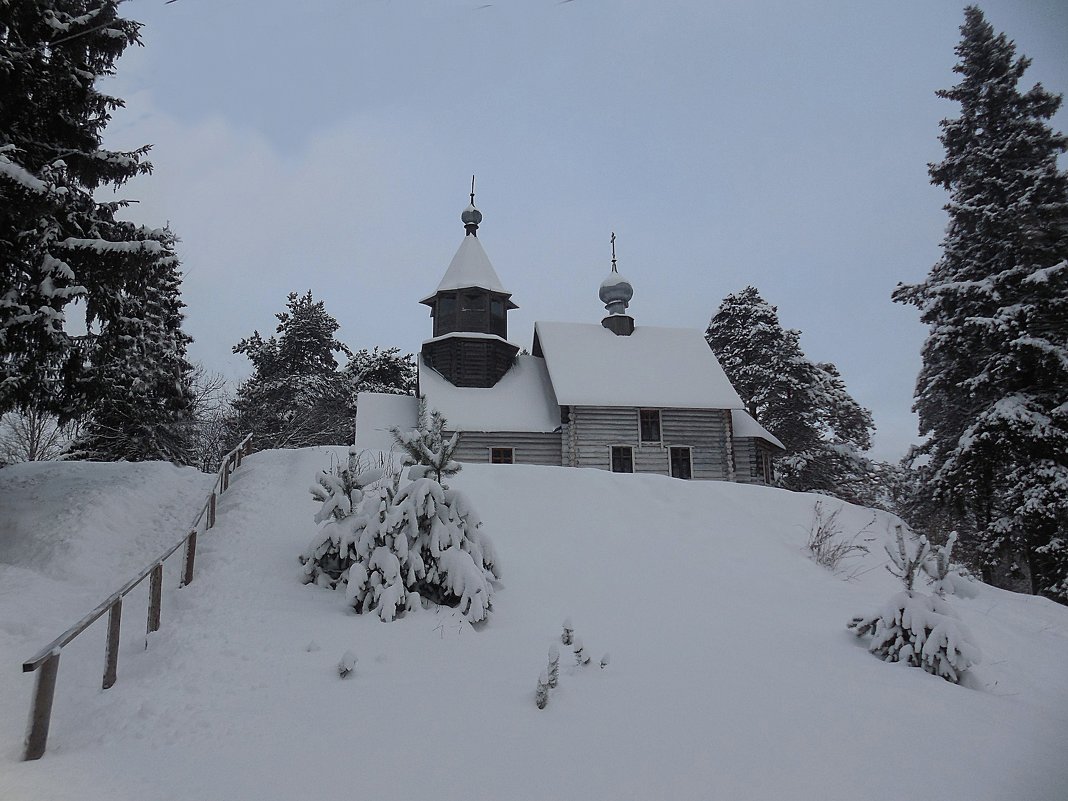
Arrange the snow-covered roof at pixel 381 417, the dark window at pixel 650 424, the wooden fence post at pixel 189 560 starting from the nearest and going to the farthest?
1. the wooden fence post at pixel 189 560
2. the snow-covered roof at pixel 381 417
3. the dark window at pixel 650 424

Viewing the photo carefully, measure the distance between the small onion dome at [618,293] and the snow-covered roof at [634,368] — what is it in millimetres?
1218

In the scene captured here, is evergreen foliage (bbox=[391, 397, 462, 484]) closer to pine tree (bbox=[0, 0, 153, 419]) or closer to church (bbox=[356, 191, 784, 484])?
pine tree (bbox=[0, 0, 153, 419])

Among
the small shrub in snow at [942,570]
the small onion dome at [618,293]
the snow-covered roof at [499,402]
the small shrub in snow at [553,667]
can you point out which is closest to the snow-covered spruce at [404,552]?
the small shrub in snow at [553,667]

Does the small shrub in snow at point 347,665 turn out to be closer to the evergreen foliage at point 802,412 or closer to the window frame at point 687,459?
the window frame at point 687,459

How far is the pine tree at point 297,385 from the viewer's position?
30062 millimetres

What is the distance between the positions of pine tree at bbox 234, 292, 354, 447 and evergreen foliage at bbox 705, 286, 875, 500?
20.4 m

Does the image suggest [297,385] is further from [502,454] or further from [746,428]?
[746,428]

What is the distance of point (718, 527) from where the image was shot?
11617mm

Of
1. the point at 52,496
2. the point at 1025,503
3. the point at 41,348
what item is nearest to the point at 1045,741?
the point at 1025,503

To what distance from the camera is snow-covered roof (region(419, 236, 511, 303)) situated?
25.1 m

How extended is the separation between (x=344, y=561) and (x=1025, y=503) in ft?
41.8

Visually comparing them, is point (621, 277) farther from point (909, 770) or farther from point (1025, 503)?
point (909, 770)

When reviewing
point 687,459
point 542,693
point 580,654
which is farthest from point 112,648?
point 687,459

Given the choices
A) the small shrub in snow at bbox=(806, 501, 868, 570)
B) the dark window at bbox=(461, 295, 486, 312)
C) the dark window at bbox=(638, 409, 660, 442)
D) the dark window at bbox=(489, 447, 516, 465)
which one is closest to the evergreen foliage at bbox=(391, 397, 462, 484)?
the small shrub in snow at bbox=(806, 501, 868, 570)
